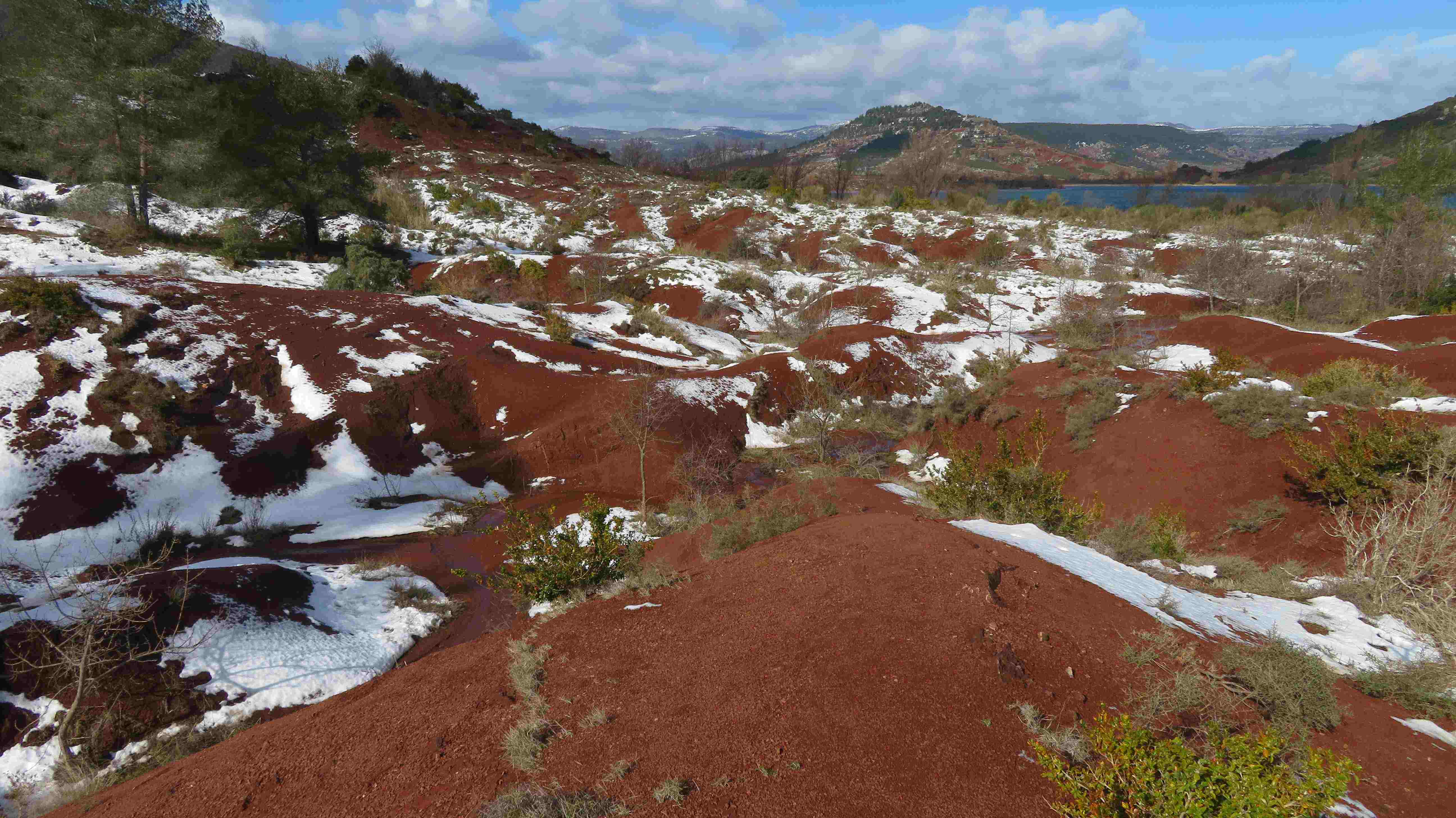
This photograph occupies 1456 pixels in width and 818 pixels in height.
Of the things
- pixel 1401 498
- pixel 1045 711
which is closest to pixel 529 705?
pixel 1045 711

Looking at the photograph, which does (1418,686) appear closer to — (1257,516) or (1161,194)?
(1257,516)

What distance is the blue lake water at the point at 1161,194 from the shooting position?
50219mm

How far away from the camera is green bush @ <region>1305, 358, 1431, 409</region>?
35.2 feet

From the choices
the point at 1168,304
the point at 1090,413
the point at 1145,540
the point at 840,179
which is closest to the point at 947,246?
the point at 1168,304

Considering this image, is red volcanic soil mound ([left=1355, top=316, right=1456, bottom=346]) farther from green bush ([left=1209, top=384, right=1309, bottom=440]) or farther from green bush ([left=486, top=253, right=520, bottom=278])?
green bush ([left=486, top=253, right=520, bottom=278])

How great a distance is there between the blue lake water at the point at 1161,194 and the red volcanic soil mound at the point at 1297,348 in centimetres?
3360

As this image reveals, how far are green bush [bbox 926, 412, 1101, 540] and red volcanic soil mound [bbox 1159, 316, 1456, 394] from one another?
9.82 metres

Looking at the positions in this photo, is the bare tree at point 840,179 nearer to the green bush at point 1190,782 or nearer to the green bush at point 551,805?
the green bush at point 1190,782

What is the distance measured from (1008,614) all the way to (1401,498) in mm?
7440

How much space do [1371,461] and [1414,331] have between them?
44.8 feet

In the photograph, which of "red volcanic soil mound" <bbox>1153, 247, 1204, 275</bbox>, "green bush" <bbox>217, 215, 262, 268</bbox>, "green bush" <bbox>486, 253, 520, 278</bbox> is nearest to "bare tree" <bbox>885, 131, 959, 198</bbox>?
"red volcanic soil mound" <bbox>1153, 247, 1204, 275</bbox>

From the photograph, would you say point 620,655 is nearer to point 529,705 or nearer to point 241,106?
point 529,705

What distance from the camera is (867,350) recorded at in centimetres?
1888

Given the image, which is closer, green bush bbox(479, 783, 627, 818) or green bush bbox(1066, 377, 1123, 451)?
green bush bbox(479, 783, 627, 818)
